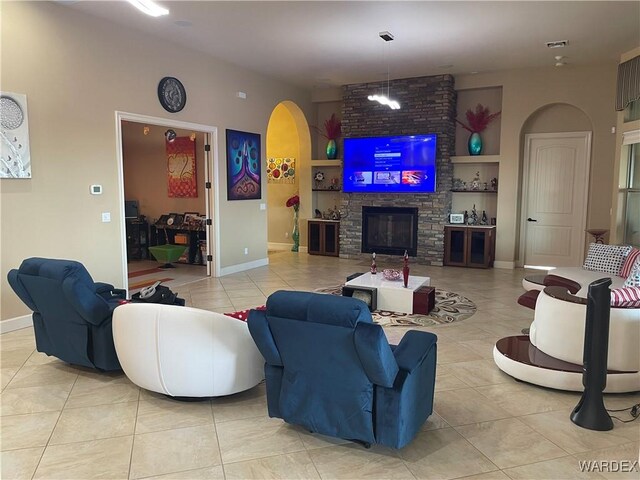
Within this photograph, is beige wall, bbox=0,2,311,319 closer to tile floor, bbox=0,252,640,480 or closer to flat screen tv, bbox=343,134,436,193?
tile floor, bbox=0,252,640,480

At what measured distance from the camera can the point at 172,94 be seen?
6.55 meters

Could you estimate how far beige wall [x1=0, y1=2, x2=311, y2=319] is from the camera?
4.79 m

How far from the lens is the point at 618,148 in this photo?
7.00 metres

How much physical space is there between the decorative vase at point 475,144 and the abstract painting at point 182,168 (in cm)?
517

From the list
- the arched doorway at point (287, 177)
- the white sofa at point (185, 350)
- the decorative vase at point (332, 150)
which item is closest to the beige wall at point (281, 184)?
the arched doorway at point (287, 177)

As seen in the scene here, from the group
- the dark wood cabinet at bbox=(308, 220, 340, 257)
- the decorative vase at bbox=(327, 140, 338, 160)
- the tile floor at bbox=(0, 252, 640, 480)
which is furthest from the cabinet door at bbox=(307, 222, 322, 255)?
the tile floor at bbox=(0, 252, 640, 480)

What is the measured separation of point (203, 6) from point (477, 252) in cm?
602

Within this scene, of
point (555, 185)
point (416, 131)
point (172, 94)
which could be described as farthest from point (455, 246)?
point (172, 94)

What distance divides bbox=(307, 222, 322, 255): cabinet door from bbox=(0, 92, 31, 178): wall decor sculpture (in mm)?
6033

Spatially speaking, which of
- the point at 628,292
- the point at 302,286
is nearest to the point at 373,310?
the point at 302,286

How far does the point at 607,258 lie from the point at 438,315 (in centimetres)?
235

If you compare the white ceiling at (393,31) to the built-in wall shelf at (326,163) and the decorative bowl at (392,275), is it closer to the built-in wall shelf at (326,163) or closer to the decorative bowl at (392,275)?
the built-in wall shelf at (326,163)

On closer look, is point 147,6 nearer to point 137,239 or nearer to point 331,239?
point 137,239

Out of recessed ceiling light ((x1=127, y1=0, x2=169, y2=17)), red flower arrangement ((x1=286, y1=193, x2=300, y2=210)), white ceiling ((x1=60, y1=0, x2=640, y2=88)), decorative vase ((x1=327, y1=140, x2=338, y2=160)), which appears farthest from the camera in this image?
red flower arrangement ((x1=286, y1=193, x2=300, y2=210))
